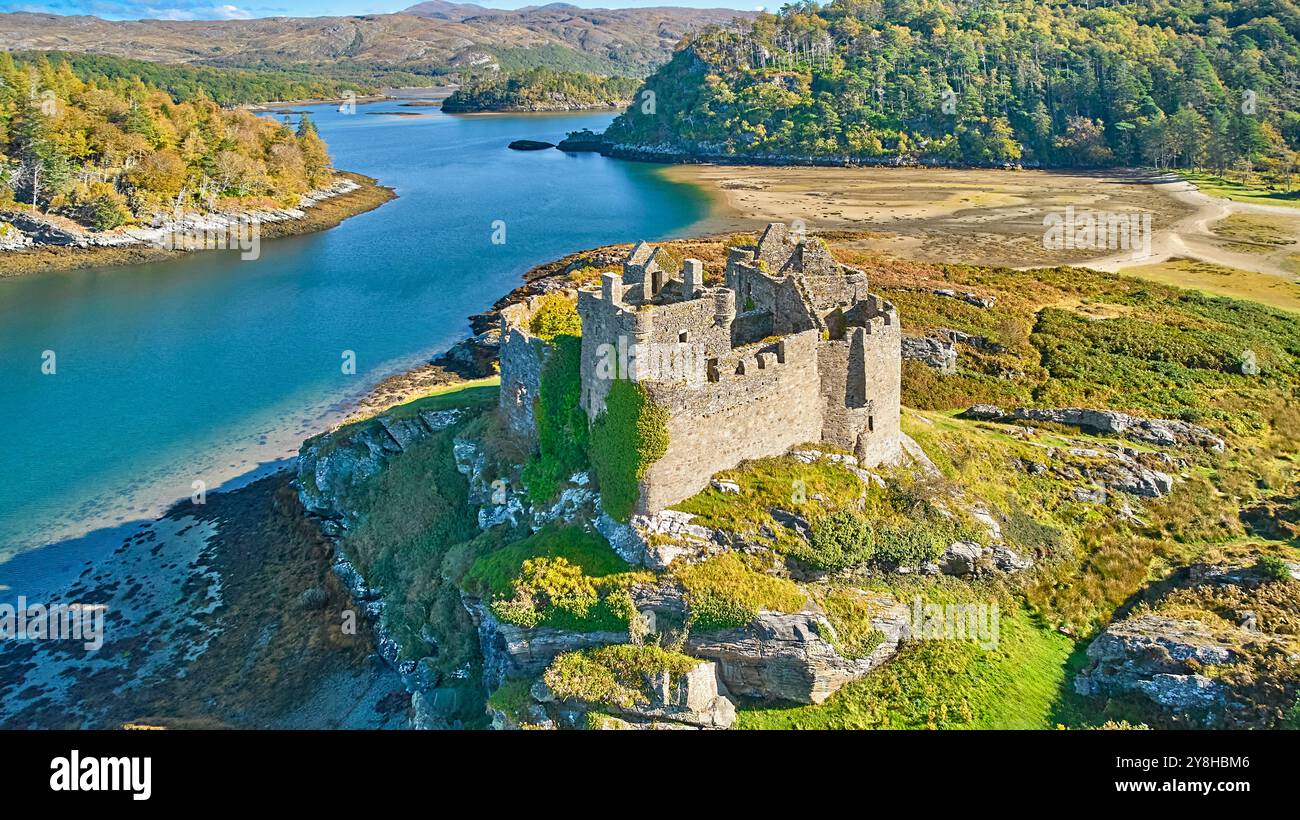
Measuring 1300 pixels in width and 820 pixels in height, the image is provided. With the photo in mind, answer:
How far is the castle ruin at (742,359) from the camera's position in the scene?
1886 cm

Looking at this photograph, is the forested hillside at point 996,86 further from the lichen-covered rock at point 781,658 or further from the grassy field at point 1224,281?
the lichen-covered rock at point 781,658

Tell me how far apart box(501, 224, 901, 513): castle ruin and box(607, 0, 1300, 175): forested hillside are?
113 meters

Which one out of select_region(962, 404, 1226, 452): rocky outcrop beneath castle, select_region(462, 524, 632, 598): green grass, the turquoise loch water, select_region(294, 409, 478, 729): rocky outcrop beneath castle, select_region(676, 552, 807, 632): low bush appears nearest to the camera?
select_region(676, 552, 807, 632): low bush

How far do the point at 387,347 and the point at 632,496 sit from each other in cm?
3674

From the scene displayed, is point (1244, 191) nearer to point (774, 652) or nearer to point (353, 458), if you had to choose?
point (353, 458)

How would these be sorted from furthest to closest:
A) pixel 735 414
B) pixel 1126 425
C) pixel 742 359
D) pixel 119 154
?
pixel 119 154 → pixel 1126 425 → pixel 742 359 → pixel 735 414

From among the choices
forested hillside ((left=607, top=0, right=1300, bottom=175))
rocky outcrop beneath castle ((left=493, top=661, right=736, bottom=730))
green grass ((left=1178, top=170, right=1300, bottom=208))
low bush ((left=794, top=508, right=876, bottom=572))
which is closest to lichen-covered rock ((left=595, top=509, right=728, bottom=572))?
low bush ((left=794, top=508, right=876, bottom=572))

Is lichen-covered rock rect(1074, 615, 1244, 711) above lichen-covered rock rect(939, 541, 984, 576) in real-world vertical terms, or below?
below

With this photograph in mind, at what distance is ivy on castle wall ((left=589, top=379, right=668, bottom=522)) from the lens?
18.5 m

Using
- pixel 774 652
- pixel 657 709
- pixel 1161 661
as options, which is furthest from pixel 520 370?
pixel 1161 661

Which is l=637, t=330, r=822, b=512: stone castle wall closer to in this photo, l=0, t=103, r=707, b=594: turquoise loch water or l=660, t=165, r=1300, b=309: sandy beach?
l=0, t=103, r=707, b=594: turquoise loch water

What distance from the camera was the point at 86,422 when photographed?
4041 centimetres

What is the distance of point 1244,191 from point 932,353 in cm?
8373

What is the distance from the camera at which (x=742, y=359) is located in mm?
19703
